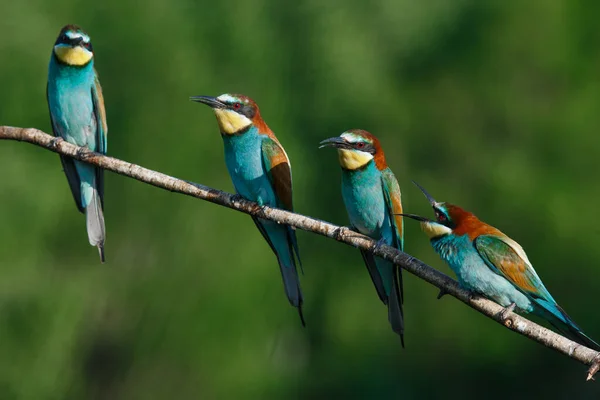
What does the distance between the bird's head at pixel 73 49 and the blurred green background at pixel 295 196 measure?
3.62 metres

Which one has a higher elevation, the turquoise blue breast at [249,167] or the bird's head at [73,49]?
the bird's head at [73,49]

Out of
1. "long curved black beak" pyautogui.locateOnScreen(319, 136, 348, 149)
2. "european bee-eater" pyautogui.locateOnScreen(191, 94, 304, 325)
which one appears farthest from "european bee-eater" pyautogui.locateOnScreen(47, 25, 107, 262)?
"long curved black beak" pyautogui.locateOnScreen(319, 136, 348, 149)

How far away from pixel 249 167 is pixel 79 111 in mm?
946

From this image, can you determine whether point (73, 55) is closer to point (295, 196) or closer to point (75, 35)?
point (75, 35)

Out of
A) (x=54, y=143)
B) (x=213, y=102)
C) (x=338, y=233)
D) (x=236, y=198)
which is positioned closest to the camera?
(x=338, y=233)

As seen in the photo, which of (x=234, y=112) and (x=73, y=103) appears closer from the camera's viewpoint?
(x=234, y=112)

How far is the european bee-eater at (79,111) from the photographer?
170 inches

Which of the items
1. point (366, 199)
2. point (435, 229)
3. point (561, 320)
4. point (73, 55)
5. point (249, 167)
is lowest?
point (561, 320)

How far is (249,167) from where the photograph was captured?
3957mm

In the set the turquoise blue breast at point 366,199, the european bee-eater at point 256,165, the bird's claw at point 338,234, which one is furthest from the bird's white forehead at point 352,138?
the bird's claw at point 338,234

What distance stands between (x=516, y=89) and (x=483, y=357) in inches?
110

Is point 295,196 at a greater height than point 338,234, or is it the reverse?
point 338,234

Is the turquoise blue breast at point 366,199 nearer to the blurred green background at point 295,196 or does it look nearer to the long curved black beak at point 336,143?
the long curved black beak at point 336,143

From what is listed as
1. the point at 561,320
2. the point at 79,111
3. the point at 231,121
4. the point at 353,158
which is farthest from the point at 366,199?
the point at 79,111
